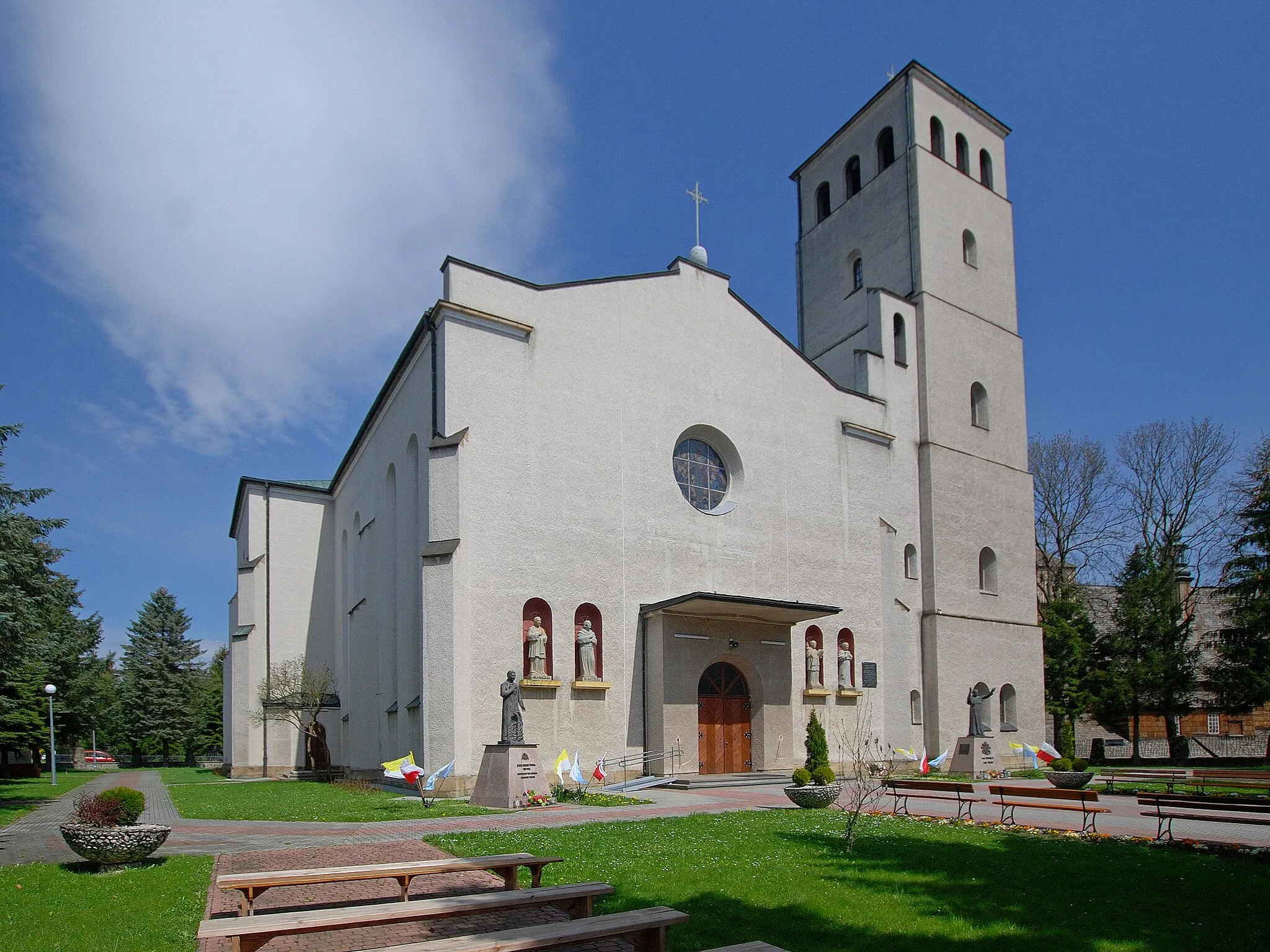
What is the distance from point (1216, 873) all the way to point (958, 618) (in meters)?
19.7

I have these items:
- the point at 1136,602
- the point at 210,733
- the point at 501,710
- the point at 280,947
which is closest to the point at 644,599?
the point at 501,710

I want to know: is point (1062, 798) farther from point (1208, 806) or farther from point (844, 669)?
point (844, 669)

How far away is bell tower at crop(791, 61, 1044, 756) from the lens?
28.8m

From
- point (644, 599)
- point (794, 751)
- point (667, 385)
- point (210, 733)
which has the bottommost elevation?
point (210, 733)

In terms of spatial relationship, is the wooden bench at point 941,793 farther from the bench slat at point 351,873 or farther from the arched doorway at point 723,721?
the bench slat at point 351,873

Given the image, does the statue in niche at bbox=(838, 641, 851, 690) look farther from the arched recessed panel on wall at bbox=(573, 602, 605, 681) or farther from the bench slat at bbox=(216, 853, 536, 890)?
the bench slat at bbox=(216, 853, 536, 890)

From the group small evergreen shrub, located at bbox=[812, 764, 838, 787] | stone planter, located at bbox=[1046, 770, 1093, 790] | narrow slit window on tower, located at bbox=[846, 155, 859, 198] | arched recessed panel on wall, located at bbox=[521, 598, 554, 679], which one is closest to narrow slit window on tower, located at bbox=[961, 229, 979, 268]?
narrow slit window on tower, located at bbox=[846, 155, 859, 198]

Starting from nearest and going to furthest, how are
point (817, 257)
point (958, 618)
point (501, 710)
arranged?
point (501, 710) → point (958, 618) → point (817, 257)

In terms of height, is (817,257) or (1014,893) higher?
(817,257)

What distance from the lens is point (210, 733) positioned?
57938 mm

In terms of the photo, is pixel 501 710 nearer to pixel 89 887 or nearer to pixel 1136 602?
pixel 89 887

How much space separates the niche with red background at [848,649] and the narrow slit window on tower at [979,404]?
9.57 m

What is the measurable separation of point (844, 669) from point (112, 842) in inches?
746

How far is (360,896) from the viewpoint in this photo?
331 inches
